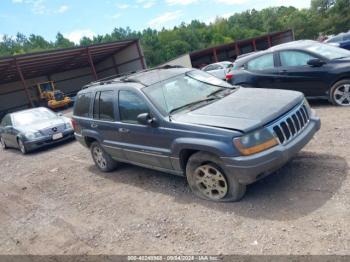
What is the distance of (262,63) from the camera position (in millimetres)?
8703

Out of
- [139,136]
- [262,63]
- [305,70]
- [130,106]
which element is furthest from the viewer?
[262,63]

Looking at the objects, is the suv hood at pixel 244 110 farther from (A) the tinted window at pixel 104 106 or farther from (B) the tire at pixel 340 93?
(B) the tire at pixel 340 93

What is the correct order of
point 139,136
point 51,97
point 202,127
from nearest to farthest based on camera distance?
1. point 202,127
2. point 139,136
3. point 51,97

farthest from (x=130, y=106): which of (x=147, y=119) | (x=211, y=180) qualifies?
(x=211, y=180)

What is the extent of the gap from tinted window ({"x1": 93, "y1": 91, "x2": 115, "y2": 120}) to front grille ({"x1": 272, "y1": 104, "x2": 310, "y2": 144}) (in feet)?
9.43

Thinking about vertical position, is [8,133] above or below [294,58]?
below

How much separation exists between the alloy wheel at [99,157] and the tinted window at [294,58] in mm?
4948

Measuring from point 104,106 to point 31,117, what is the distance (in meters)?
6.57

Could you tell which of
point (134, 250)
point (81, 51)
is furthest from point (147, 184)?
point (81, 51)

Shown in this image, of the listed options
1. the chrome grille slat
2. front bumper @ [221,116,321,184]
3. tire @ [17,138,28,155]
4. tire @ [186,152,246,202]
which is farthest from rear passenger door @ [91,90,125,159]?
tire @ [17,138,28,155]

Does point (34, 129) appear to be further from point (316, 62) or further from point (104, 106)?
point (316, 62)

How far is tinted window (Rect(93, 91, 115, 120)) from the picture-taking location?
575cm

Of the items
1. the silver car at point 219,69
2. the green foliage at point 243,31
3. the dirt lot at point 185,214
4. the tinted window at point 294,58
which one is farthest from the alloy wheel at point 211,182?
the green foliage at point 243,31

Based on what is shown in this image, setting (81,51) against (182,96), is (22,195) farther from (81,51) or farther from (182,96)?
(81,51)
